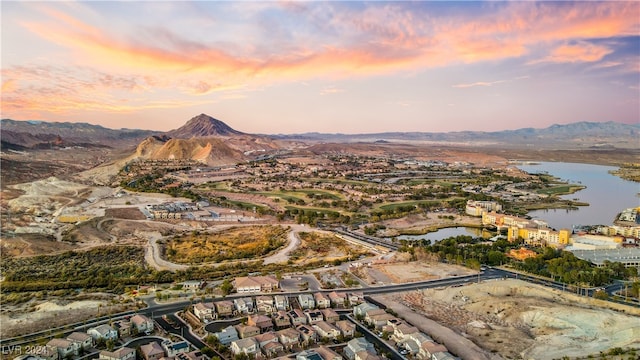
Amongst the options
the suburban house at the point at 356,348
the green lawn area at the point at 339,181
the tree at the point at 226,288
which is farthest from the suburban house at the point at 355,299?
the green lawn area at the point at 339,181

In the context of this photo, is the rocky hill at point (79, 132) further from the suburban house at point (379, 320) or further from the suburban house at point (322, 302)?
the suburban house at point (379, 320)

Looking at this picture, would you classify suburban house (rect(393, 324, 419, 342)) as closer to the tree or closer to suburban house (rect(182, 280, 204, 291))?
the tree

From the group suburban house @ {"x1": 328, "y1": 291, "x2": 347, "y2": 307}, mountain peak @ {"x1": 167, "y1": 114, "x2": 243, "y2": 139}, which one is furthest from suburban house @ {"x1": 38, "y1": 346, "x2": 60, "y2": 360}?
mountain peak @ {"x1": 167, "y1": 114, "x2": 243, "y2": 139}

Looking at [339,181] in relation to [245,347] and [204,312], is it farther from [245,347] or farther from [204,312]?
[245,347]

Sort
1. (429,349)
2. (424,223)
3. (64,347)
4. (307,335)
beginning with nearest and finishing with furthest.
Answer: (429,349)
(64,347)
(307,335)
(424,223)

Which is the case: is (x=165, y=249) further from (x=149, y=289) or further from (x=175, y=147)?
(x=175, y=147)

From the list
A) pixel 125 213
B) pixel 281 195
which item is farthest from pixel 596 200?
pixel 125 213
